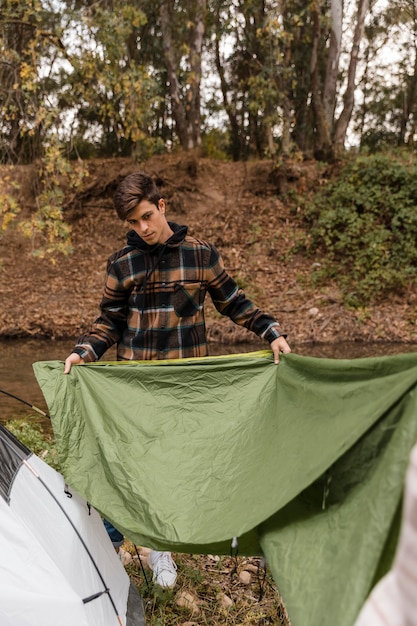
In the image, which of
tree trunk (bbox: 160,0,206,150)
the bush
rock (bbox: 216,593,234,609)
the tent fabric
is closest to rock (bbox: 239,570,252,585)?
rock (bbox: 216,593,234,609)

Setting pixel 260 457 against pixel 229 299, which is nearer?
pixel 260 457

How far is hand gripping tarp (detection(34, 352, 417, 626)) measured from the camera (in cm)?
183

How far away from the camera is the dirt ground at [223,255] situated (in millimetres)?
10570

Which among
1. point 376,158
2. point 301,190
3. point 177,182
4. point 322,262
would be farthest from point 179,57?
point 322,262

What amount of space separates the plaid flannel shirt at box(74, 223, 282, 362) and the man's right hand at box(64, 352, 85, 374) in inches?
3.4

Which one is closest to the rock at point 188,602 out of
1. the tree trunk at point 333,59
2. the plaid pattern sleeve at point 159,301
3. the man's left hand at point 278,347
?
the plaid pattern sleeve at point 159,301

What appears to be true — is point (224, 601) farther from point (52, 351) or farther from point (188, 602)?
point (52, 351)

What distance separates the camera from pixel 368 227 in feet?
38.5

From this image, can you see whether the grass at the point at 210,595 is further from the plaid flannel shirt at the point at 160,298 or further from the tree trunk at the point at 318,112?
the tree trunk at the point at 318,112

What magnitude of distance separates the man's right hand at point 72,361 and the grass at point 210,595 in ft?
1.58

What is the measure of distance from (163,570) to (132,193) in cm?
214

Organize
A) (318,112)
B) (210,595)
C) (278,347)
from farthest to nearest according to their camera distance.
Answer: (318,112), (210,595), (278,347)

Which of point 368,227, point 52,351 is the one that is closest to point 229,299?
point 52,351

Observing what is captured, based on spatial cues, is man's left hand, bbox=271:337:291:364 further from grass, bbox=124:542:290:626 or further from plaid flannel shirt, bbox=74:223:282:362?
grass, bbox=124:542:290:626
